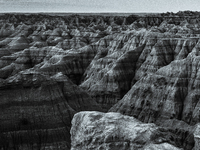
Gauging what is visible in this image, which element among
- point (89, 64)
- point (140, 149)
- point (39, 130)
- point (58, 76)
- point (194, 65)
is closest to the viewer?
point (140, 149)

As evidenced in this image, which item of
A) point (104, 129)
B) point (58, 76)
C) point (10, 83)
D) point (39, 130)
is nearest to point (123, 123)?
point (104, 129)

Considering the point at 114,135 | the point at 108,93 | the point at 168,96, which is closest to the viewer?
the point at 114,135

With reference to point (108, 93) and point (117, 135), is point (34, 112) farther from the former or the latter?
point (108, 93)

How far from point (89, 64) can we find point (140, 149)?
1538 inches

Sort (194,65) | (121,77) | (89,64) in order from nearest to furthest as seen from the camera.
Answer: (194,65)
(121,77)
(89,64)

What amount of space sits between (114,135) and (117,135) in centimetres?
11

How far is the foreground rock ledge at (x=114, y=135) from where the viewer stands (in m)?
11.7

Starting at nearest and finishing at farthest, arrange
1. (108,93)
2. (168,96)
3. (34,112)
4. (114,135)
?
(114,135)
(34,112)
(168,96)
(108,93)

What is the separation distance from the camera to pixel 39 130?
21797 millimetres

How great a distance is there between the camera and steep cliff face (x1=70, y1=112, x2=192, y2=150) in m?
11.7

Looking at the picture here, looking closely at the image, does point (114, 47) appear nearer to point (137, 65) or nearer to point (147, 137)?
point (137, 65)

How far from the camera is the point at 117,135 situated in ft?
40.1

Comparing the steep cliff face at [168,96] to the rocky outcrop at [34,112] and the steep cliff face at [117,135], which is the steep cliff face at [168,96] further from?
the steep cliff face at [117,135]

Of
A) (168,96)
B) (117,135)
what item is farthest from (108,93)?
(117,135)
